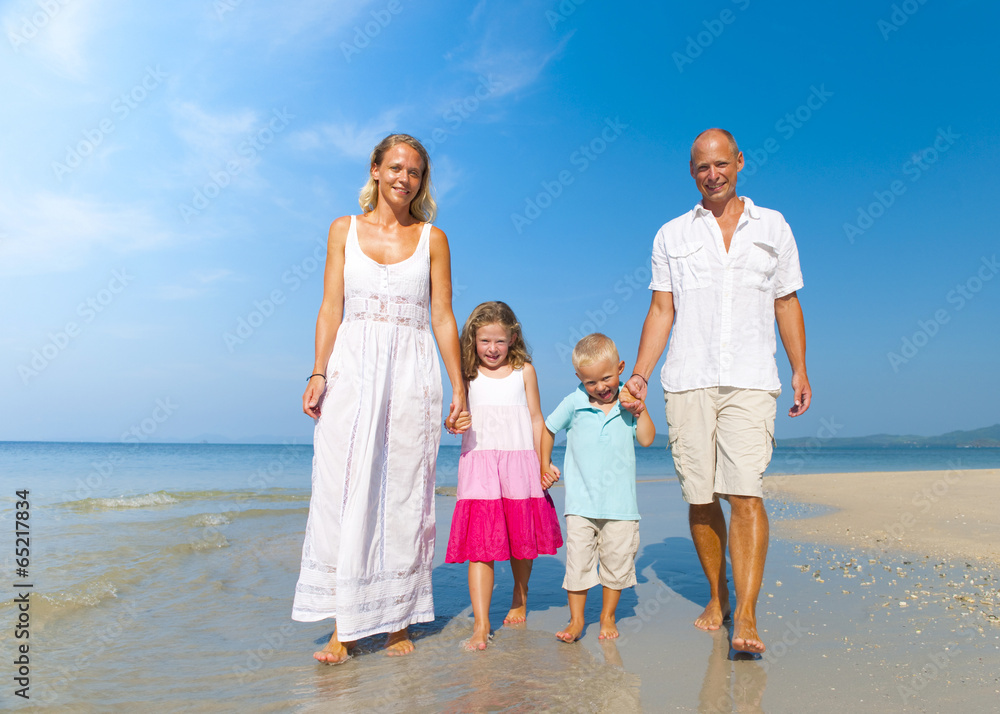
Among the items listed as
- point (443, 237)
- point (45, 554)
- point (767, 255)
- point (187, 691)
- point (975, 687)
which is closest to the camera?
point (975, 687)

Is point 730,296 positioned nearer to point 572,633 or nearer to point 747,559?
point 747,559

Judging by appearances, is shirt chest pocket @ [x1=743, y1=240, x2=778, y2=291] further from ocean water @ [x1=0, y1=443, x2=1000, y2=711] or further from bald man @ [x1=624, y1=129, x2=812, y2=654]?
ocean water @ [x1=0, y1=443, x2=1000, y2=711]

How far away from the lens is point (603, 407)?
134 inches

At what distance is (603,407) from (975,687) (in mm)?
1874

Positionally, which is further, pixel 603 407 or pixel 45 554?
pixel 45 554

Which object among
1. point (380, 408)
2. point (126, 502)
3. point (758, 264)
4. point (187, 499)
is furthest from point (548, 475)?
point (187, 499)

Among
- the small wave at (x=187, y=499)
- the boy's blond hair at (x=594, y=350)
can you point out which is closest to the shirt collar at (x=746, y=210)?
the boy's blond hair at (x=594, y=350)

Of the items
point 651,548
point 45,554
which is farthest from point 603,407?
point 45,554

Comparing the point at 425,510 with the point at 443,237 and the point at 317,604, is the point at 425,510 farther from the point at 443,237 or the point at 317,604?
the point at 443,237

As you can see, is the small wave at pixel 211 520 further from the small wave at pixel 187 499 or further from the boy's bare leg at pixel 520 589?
the boy's bare leg at pixel 520 589

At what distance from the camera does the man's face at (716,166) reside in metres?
3.24

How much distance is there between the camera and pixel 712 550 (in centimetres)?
340

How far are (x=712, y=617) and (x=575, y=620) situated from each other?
2.45ft

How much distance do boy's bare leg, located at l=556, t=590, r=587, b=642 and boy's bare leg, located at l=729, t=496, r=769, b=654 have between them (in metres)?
0.75
